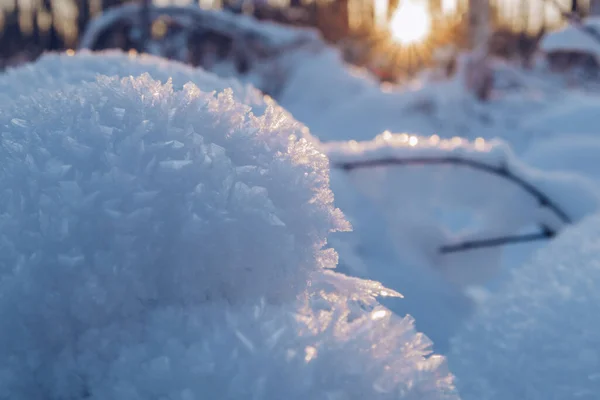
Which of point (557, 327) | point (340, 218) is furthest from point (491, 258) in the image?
point (340, 218)

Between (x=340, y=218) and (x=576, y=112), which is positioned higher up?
(x=340, y=218)

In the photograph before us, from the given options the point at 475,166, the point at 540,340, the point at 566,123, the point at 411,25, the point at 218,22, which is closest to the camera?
the point at 540,340

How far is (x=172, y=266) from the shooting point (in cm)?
38

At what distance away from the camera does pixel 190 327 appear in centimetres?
37

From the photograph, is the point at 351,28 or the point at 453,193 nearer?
the point at 453,193

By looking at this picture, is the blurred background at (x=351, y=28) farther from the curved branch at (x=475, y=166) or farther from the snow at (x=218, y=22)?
the curved branch at (x=475, y=166)

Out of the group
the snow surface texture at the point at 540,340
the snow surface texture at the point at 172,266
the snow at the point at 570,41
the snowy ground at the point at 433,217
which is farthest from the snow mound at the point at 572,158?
the snow surface texture at the point at 172,266

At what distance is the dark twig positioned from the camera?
105 cm

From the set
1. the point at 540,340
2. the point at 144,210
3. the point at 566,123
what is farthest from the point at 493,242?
the point at 566,123

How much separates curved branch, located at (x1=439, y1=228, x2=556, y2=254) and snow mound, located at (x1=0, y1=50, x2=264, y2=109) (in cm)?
50

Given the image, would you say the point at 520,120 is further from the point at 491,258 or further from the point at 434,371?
the point at 434,371

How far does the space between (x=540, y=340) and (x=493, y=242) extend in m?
0.50

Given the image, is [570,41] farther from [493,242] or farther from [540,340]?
[540,340]

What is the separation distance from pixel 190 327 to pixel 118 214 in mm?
79
